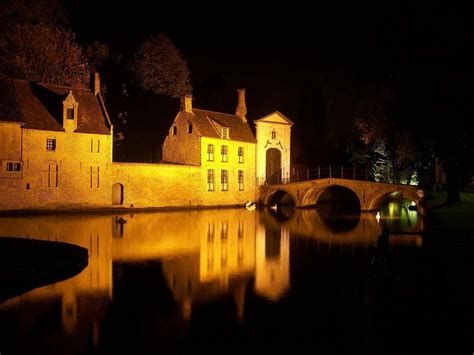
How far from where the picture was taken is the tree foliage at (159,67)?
149ft

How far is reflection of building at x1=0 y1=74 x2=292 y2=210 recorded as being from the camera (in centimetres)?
2995

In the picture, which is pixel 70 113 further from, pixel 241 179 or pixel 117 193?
pixel 241 179

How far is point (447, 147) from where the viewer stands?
77.5 feet

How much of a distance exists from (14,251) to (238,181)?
27.9 m

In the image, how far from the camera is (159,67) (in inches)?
1810

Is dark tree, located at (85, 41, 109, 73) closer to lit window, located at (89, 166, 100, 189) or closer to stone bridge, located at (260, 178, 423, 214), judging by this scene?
lit window, located at (89, 166, 100, 189)

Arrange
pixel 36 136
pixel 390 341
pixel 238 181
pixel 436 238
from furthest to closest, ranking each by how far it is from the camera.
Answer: pixel 238 181 < pixel 36 136 < pixel 436 238 < pixel 390 341

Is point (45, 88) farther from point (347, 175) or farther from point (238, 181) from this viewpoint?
point (347, 175)

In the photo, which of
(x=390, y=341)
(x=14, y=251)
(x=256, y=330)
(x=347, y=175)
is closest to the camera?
(x=390, y=341)

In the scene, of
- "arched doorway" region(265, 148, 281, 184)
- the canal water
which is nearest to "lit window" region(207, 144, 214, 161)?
"arched doorway" region(265, 148, 281, 184)

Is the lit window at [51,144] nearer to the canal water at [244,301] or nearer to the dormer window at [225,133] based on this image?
the canal water at [244,301]

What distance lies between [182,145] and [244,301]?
28760 mm

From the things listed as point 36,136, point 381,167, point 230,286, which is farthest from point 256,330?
point 381,167

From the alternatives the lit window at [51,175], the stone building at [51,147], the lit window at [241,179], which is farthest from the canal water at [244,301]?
the lit window at [241,179]
